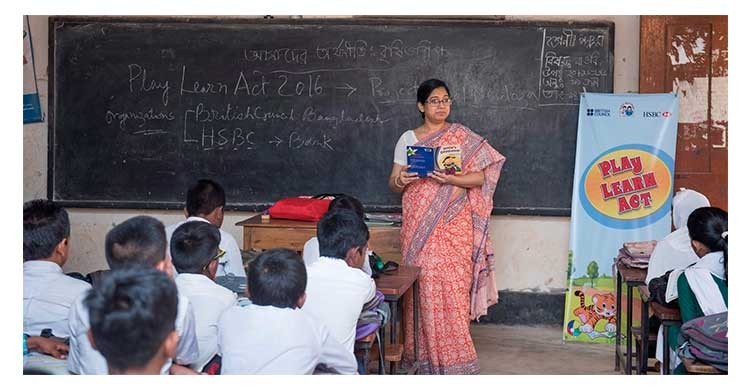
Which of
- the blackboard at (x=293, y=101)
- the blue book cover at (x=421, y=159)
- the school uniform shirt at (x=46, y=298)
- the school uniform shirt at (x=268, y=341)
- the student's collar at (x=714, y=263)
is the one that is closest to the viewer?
the school uniform shirt at (x=268, y=341)

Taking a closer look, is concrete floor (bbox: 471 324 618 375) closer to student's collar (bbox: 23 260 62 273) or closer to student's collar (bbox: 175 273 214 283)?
student's collar (bbox: 175 273 214 283)

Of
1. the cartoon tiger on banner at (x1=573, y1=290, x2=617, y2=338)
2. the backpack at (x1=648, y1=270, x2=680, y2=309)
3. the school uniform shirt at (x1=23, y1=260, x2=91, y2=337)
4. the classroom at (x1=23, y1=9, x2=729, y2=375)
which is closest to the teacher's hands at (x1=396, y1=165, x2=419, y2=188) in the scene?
the classroom at (x1=23, y1=9, x2=729, y2=375)

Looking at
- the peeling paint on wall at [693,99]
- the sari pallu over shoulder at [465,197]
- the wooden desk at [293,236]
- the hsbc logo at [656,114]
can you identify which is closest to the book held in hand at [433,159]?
the sari pallu over shoulder at [465,197]

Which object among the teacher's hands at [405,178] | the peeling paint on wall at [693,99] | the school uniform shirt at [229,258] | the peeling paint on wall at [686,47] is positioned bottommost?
the school uniform shirt at [229,258]

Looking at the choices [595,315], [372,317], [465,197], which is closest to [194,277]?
[372,317]

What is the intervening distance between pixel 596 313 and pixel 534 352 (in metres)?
0.55

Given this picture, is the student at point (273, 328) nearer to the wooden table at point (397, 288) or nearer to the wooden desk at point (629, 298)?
the wooden table at point (397, 288)

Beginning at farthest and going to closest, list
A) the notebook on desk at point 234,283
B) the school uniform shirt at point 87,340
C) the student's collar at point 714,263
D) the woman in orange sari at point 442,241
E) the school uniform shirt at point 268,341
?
the woman in orange sari at point 442,241, the notebook on desk at point 234,283, the student's collar at point 714,263, the school uniform shirt at point 268,341, the school uniform shirt at point 87,340

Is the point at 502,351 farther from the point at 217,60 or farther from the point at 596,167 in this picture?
the point at 217,60

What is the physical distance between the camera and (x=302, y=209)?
5277mm

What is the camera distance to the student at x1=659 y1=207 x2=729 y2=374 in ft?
10.9

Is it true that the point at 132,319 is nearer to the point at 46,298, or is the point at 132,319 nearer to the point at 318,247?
the point at 46,298

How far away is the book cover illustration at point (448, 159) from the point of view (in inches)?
189

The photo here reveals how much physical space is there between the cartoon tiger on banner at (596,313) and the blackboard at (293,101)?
0.63 m
